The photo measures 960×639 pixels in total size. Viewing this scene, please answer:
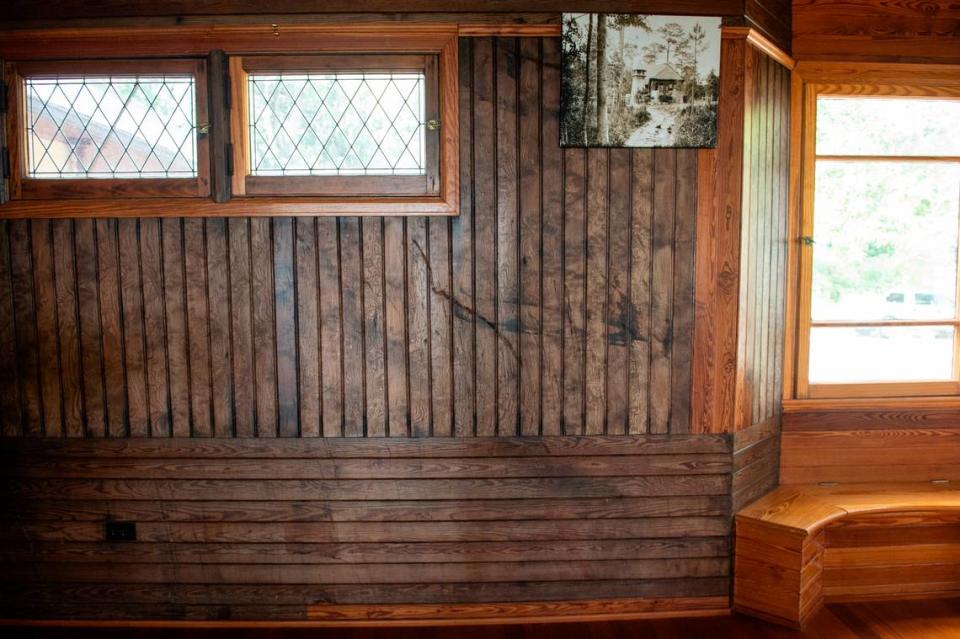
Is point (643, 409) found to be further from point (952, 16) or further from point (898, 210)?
point (952, 16)

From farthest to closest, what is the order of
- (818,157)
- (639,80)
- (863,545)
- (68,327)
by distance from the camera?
(818,157) < (863,545) < (68,327) < (639,80)

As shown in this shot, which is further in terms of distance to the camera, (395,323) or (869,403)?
(869,403)

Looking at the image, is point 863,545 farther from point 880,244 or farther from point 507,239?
point 507,239

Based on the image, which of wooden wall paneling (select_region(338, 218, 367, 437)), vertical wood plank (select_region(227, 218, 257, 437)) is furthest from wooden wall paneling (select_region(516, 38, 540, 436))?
vertical wood plank (select_region(227, 218, 257, 437))

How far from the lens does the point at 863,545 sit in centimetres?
286

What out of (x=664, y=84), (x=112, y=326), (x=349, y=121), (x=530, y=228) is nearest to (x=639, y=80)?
(x=664, y=84)

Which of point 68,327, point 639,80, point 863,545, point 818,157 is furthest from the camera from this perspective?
point 818,157

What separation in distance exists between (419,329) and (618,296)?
806mm

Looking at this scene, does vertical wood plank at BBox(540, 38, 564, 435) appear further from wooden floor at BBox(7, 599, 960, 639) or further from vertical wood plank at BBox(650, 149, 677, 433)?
wooden floor at BBox(7, 599, 960, 639)

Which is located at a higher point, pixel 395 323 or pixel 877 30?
pixel 877 30

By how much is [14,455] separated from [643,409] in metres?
2.58

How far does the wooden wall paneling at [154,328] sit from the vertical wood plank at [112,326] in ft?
0.18

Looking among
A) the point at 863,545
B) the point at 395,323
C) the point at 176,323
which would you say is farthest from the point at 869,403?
the point at 176,323

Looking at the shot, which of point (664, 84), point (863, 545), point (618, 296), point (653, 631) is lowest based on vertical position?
point (653, 631)
